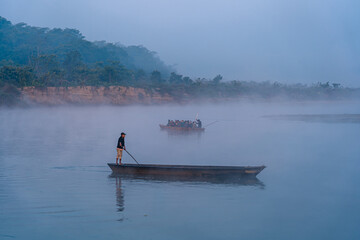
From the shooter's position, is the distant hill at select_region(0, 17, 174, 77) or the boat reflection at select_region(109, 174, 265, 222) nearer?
the boat reflection at select_region(109, 174, 265, 222)

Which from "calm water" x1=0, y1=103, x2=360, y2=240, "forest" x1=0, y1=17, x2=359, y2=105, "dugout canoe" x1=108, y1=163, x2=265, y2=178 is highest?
"forest" x1=0, y1=17, x2=359, y2=105

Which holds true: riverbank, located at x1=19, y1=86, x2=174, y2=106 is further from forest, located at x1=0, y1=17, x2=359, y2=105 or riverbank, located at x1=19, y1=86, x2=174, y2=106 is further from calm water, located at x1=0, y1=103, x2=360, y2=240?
calm water, located at x1=0, y1=103, x2=360, y2=240

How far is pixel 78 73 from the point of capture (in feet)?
178

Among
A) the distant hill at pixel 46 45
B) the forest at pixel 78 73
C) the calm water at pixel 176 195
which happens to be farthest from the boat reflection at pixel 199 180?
the distant hill at pixel 46 45

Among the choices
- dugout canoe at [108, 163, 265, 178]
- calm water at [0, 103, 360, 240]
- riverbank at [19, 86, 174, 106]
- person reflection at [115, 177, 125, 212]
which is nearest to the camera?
calm water at [0, 103, 360, 240]

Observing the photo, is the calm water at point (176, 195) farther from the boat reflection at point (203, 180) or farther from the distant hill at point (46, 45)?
the distant hill at point (46, 45)

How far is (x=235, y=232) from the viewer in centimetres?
927

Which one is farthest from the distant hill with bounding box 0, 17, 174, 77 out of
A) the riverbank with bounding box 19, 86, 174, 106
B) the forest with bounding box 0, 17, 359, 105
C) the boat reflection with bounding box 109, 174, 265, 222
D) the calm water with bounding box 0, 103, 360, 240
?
the boat reflection with bounding box 109, 174, 265, 222

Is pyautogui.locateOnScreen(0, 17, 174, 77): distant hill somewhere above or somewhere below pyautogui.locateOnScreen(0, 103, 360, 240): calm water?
above

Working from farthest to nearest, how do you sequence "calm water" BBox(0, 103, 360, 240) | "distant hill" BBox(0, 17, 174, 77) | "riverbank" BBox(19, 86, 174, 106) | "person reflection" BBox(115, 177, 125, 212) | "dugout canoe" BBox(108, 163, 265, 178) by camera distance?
"distant hill" BBox(0, 17, 174, 77), "riverbank" BBox(19, 86, 174, 106), "dugout canoe" BBox(108, 163, 265, 178), "person reflection" BBox(115, 177, 125, 212), "calm water" BBox(0, 103, 360, 240)

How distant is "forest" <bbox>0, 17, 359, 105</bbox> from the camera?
48656 mm

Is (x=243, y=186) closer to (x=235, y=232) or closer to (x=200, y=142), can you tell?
(x=235, y=232)

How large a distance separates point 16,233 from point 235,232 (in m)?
4.92

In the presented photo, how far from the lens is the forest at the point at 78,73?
4866cm
